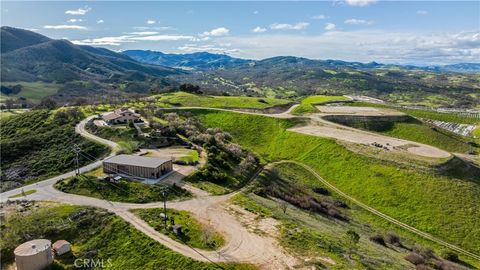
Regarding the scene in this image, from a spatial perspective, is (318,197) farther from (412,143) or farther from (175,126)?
(175,126)

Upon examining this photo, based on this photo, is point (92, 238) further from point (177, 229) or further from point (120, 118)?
point (120, 118)

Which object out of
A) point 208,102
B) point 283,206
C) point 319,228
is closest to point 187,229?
point 319,228

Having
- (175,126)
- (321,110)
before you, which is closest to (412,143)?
(321,110)

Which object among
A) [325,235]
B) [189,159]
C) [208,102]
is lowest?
[325,235]

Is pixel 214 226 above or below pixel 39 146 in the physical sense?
below

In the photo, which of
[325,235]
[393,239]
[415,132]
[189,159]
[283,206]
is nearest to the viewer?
[325,235]

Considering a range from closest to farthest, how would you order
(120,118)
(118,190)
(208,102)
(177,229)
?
(177,229) → (118,190) → (120,118) → (208,102)

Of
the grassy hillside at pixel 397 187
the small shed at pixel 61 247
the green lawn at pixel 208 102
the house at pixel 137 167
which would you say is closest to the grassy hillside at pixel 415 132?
the grassy hillside at pixel 397 187
